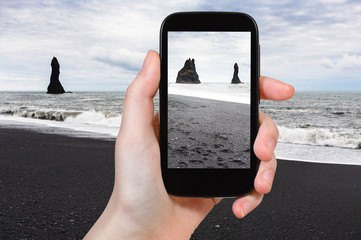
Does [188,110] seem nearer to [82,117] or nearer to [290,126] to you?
[82,117]

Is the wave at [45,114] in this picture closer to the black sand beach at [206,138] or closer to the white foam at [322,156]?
the white foam at [322,156]

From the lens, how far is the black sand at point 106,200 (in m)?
3.15

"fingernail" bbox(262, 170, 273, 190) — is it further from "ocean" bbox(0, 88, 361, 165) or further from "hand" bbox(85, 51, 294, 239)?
"ocean" bbox(0, 88, 361, 165)

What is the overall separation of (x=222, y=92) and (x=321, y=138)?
9.22m

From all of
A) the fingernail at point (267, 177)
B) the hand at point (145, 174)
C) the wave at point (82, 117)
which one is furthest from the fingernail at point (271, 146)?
the wave at point (82, 117)

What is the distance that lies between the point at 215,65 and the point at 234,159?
63cm

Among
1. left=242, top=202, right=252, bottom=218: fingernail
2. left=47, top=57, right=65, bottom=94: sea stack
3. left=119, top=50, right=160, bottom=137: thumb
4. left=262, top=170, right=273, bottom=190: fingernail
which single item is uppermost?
left=47, top=57, right=65, bottom=94: sea stack

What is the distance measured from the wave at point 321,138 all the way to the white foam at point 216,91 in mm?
8606

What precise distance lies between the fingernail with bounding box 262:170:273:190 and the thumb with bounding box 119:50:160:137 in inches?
30.2

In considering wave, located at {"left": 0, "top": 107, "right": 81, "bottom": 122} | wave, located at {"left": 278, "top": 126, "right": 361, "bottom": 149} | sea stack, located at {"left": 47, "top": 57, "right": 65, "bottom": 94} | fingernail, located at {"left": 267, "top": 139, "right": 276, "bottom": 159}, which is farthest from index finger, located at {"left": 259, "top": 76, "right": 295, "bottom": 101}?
sea stack, located at {"left": 47, "top": 57, "right": 65, "bottom": 94}

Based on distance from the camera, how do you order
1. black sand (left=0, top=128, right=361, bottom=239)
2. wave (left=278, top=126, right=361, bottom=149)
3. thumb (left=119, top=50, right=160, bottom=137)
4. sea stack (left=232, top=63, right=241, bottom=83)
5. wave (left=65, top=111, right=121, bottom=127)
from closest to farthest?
thumb (left=119, top=50, right=160, bottom=137) < sea stack (left=232, top=63, right=241, bottom=83) < black sand (left=0, top=128, right=361, bottom=239) < wave (left=278, top=126, right=361, bottom=149) < wave (left=65, top=111, right=121, bottom=127)

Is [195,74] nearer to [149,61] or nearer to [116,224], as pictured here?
[149,61]

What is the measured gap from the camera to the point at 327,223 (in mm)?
3434

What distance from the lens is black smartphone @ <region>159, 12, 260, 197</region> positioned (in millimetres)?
1845
